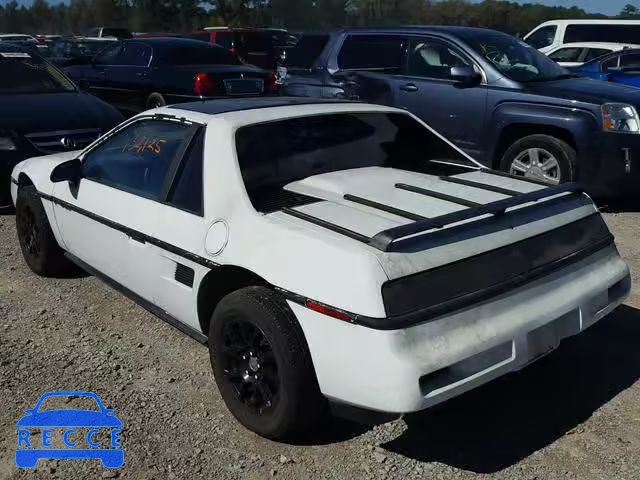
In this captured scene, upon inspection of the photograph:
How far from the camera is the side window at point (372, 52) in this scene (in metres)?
7.90

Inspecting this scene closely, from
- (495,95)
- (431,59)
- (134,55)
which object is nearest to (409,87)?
(431,59)

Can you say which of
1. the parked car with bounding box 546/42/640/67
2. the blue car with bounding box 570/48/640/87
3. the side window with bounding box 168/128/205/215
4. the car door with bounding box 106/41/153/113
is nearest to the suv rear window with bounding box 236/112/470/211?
the side window with bounding box 168/128/205/215

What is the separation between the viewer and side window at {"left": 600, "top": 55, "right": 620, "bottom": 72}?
1194cm

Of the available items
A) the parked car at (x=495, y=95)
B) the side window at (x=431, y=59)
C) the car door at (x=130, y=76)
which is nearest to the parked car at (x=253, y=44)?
the car door at (x=130, y=76)

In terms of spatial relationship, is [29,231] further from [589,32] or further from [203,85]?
[589,32]

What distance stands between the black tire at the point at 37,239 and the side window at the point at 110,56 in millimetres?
6999

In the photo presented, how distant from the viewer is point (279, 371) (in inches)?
113

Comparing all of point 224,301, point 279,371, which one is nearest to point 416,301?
point 279,371

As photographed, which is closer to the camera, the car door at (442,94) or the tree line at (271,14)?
the car door at (442,94)

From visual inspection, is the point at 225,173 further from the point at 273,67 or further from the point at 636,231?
the point at 273,67

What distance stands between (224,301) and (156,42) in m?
8.89

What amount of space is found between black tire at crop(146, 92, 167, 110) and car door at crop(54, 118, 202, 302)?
243 inches

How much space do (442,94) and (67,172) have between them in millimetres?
4288

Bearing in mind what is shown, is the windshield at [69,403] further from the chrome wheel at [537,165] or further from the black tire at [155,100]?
the black tire at [155,100]
